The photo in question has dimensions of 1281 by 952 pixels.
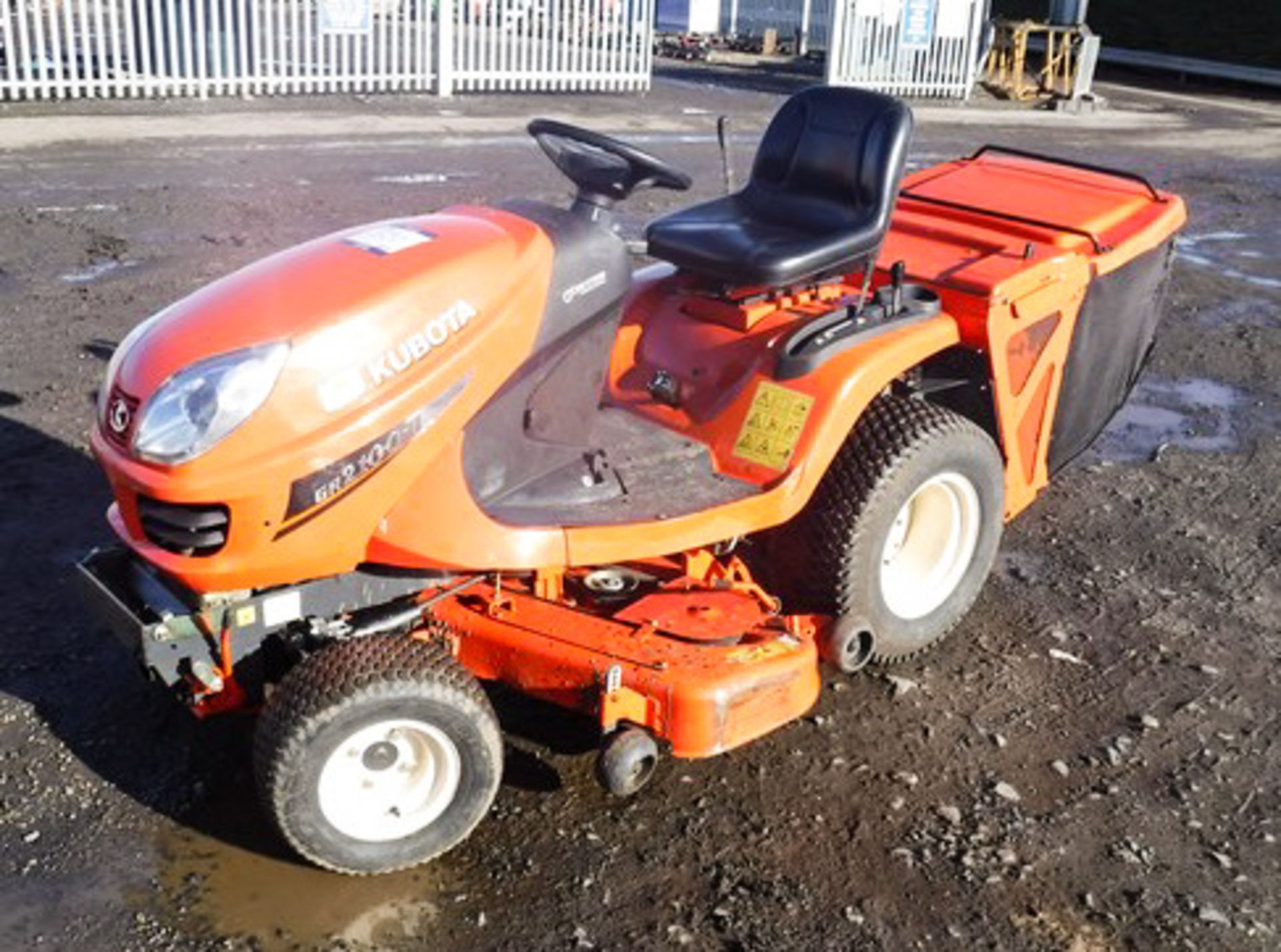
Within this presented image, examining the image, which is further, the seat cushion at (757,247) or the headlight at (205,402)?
the seat cushion at (757,247)

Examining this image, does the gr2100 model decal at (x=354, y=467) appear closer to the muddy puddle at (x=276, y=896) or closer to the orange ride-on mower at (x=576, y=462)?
the orange ride-on mower at (x=576, y=462)

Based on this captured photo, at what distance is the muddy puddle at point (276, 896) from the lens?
295cm

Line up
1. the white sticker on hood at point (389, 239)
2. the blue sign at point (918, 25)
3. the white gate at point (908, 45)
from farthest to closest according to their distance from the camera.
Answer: the blue sign at point (918, 25) < the white gate at point (908, 45) < the white sticker on hood at point (389, 239)

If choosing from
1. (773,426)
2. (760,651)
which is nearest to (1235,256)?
(773,426)

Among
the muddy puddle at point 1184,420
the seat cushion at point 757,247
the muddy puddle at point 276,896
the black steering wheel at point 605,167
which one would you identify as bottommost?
the muddy puddle at point 276,896

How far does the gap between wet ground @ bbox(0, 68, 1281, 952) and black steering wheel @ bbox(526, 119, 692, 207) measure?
1.35 metres

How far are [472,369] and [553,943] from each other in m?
1.23

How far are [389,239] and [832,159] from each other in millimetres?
1555

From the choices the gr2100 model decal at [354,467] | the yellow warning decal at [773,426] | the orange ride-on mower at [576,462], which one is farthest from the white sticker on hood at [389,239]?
the yellow warning decal at [773,426]

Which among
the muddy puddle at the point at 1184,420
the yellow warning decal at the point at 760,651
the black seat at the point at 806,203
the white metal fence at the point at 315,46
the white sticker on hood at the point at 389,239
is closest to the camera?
the white sticker on hood at the point at 389,239

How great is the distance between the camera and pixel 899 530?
4.16m

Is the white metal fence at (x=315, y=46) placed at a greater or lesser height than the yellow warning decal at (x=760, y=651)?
greater

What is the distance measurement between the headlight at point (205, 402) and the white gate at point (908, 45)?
Result: 46.7 feet

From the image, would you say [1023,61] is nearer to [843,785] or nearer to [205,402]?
[843,785]
